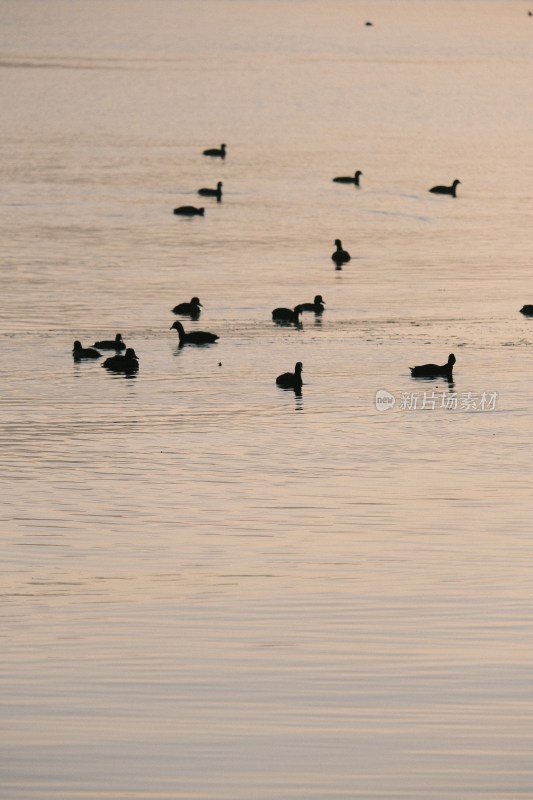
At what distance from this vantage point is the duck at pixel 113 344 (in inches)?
1492

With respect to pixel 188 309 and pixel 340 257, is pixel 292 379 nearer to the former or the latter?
pixel 188 309

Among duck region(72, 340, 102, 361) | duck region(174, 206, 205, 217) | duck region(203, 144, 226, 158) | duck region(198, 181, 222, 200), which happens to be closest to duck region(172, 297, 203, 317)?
duck region(72, 340, 102, 361)

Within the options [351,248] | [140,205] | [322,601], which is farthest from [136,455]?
[140,205]

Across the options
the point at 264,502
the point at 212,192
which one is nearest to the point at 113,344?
the point at 264,502

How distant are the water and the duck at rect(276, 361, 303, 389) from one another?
0.28 m

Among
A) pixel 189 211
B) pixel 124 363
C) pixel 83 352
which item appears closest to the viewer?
pixel 124 363

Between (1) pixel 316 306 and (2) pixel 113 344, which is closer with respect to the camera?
(2) pixel 113 344

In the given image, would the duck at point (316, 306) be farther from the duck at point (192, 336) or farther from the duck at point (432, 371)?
the duck at point (432, 371)

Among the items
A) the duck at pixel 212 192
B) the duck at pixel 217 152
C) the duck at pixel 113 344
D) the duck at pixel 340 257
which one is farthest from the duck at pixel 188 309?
the duck at pixel 217 152

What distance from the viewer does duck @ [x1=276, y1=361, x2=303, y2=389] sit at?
3447 cm

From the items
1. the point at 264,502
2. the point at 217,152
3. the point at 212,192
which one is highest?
the point at 217,152

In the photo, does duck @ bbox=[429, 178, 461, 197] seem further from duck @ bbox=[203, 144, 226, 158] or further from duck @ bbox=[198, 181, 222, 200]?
duck @ bbox=[203, 144, 226, 158]

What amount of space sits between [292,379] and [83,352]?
536cm

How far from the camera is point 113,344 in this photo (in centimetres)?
3809
